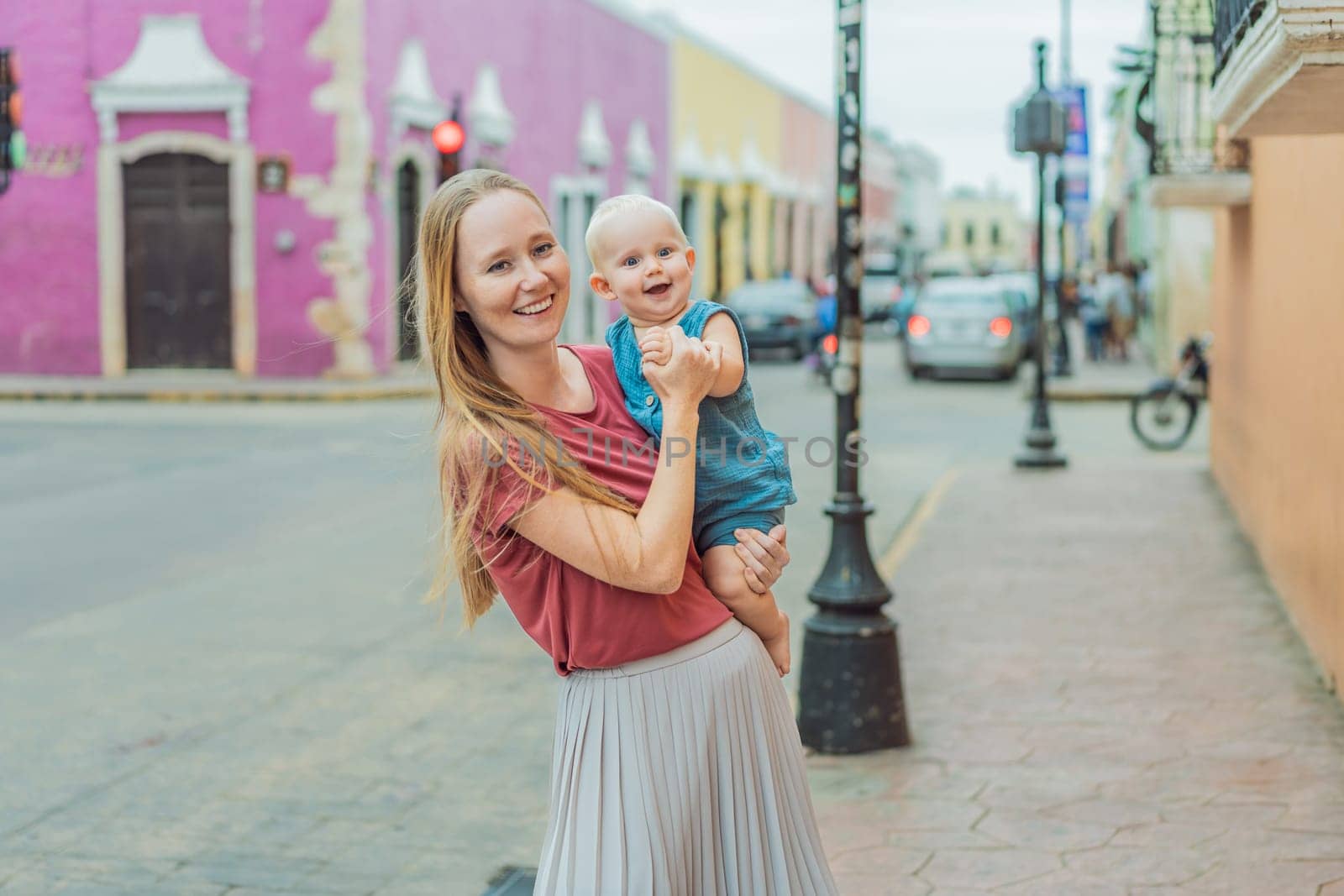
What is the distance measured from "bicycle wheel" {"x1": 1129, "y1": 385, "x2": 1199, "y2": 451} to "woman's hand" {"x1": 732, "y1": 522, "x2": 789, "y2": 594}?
44.6ft

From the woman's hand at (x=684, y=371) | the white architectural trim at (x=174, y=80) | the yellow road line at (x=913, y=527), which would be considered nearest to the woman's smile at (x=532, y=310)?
the woman's hand at (x=684, y=371)

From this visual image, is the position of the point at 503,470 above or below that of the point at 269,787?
above

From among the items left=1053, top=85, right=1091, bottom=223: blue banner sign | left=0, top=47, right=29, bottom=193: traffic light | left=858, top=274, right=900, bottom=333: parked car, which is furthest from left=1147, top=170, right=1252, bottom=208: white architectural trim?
left=858, top=274, right=900, bottom=333: parked car

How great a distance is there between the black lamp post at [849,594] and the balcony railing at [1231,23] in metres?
1.19

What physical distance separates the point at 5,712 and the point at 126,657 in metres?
0.91

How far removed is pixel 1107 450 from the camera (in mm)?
16031

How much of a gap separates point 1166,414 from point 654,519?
1415 centimetres

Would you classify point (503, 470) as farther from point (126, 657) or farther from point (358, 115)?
point (358, 115)

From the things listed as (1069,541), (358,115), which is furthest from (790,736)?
(358,115)

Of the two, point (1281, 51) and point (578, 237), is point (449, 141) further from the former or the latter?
point (578, 237)

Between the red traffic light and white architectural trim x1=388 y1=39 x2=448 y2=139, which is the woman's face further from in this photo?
white architectural trim x1=388 y1=39 x2=448 y2=139

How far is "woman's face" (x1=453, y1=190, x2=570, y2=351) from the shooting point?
8.53ft

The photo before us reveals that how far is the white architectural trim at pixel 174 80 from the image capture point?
2312 centimetres

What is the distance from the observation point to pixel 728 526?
108 inches
